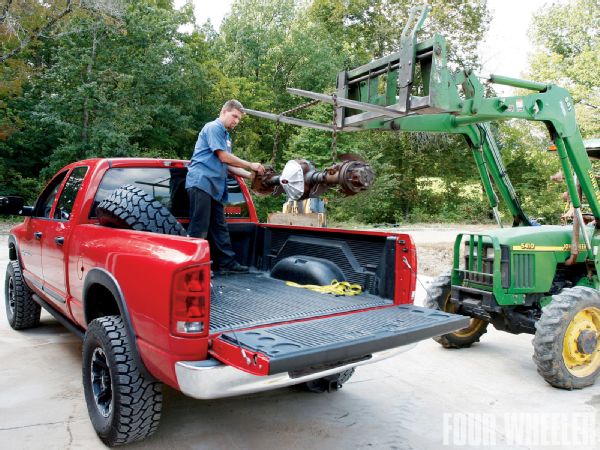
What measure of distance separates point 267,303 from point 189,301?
1.14m

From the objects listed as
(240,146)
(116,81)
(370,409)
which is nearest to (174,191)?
(370,409)

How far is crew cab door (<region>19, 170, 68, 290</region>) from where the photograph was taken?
16.7 ft

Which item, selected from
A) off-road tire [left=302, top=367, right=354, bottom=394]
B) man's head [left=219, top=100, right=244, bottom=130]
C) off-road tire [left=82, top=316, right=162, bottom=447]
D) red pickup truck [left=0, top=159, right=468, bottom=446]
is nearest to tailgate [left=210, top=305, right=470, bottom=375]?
red pickup truck [left=0, top=159, right=468, bottom=446]

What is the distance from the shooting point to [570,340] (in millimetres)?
4676

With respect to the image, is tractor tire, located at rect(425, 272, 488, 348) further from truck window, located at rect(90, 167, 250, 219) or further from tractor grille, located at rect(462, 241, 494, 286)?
truck window, located at rect(90, 167, 250, 219)

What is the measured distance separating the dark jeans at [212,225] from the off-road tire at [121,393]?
1.67 m

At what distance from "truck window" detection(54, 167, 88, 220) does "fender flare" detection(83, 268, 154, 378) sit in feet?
3.73

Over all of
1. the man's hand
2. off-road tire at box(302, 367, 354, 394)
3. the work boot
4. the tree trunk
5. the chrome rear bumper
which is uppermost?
the tree trunk

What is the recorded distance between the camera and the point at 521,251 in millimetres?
5145

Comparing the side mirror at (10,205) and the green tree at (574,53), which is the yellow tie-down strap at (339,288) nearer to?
the side mirror at (10,205)

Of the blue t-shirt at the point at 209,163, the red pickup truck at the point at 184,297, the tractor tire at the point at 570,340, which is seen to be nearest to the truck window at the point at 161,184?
the red pickup truck at the point at 184,297

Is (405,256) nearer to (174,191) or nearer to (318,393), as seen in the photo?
(318,393)

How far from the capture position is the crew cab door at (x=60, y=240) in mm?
4336

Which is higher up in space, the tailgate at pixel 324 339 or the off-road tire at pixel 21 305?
the tailgate at pixel 324 339
